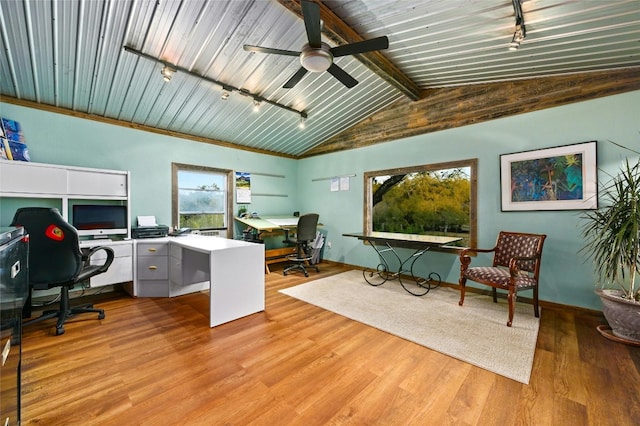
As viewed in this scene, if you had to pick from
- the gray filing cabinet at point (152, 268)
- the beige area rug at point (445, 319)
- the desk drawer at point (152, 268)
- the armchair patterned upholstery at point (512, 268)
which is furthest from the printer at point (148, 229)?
the armchair patterned upholstery at point (512, 268)

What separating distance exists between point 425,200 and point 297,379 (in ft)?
11.6

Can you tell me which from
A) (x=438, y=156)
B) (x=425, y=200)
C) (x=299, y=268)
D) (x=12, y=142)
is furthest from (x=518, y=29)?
(x=12, y=142)

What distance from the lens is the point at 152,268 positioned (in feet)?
11.6

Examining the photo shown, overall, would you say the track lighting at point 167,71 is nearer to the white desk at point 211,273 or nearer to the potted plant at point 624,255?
the white desk at point 211,273

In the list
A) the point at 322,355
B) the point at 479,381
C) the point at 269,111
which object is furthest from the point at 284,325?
the point at 269,111

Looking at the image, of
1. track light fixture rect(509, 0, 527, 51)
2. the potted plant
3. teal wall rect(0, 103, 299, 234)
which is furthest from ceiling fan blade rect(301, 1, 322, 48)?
teal wall rect(0, 103, 299, 234)

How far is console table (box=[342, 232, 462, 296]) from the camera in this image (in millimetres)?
3551

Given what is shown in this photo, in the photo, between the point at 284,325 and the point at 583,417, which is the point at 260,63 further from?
the point at 583,417

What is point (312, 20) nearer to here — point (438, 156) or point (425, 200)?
point (438, 156)

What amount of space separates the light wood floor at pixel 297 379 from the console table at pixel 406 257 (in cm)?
140

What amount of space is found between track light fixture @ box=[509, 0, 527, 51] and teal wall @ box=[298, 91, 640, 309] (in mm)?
1282

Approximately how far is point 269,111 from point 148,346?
364 cm

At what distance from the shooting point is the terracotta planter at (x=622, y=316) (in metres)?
2.23

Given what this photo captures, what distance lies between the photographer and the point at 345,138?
542 cm
